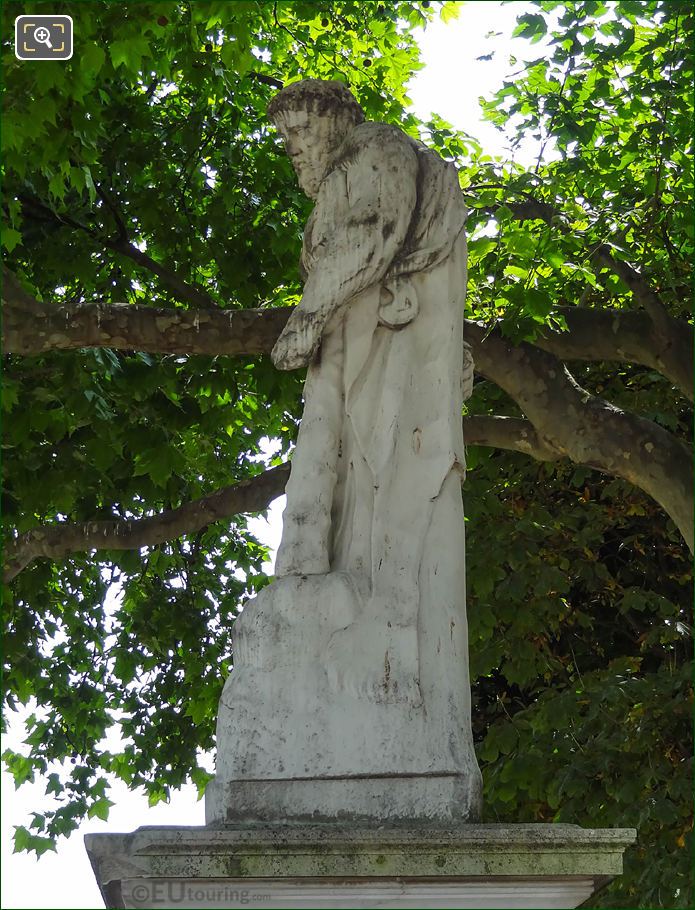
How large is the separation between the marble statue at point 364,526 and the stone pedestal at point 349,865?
36 centimetres

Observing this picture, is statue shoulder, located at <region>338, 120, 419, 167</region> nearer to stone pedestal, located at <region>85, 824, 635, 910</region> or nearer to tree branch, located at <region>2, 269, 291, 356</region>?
stone pedestal, located at <region>85, 824, 635, 910</region>

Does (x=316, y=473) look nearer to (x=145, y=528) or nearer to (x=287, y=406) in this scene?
(x=145, y=528)

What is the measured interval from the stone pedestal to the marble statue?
36 cm

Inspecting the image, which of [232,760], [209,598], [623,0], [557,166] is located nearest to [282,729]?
[232,760]

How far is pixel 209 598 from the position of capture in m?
12.8

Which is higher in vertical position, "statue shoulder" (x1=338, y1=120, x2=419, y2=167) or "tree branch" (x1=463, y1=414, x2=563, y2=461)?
"tree branch" (x1=463, y1=414, x2=563, y2=461)

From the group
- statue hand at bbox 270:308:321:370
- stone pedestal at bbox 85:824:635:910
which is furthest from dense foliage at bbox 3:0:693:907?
stone pedestal at bbox 85:824:635:910

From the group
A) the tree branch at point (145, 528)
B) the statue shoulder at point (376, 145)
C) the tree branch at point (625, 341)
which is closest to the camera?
the statue shoulder at point (376, 145)

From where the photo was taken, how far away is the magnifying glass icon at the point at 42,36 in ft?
25.2

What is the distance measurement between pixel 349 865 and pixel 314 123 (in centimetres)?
282

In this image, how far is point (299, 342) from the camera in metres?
5.32

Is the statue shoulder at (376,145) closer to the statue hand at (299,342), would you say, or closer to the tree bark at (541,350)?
the statue hand at (299,342)

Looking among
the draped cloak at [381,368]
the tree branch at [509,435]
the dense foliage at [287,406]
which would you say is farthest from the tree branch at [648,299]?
the draped cloak at [381,368]

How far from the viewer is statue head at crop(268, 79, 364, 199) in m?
5.64
